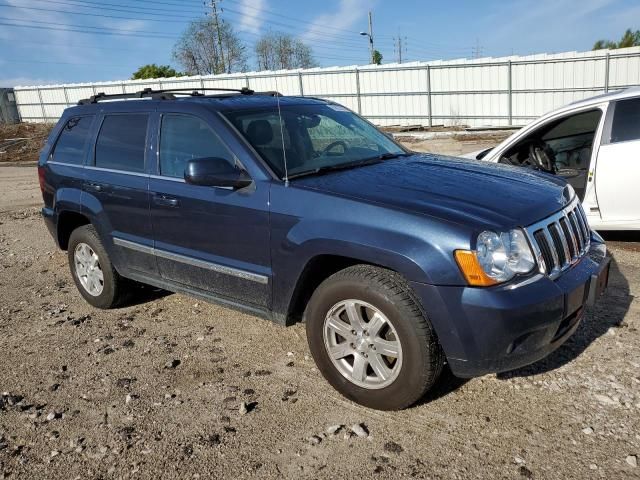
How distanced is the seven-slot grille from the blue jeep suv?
1cm

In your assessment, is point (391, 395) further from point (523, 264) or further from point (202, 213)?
point (202, 213)

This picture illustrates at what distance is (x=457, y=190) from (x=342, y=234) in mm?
725

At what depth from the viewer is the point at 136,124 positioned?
4.46 m

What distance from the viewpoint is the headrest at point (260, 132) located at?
148 inches

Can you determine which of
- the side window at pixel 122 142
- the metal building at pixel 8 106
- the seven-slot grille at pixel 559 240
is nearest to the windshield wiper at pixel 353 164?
the seven-slot grille at pixel 559 240

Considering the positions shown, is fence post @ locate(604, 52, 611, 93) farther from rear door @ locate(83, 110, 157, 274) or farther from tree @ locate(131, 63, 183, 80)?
tree @ locate(131, 63, 183, 80)

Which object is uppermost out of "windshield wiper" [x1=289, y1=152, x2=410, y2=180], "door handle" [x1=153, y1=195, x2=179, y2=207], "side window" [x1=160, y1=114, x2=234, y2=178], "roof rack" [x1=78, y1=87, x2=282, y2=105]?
"roof rack" [x1=78, y1=87, x2=282, y2=105]

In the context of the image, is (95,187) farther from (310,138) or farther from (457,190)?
(457,190)

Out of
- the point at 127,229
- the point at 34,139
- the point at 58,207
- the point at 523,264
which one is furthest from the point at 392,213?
the point at 34,139

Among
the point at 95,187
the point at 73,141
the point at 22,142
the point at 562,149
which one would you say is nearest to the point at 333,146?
the point at 95,187

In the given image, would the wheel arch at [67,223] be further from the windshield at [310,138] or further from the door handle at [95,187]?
the windshield at [310,138]

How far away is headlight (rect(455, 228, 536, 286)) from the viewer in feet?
9.05

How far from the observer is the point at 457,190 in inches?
128

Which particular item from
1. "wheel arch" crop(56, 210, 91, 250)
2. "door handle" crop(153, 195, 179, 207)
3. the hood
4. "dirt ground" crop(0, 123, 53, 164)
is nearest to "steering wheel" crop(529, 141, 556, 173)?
the hood
